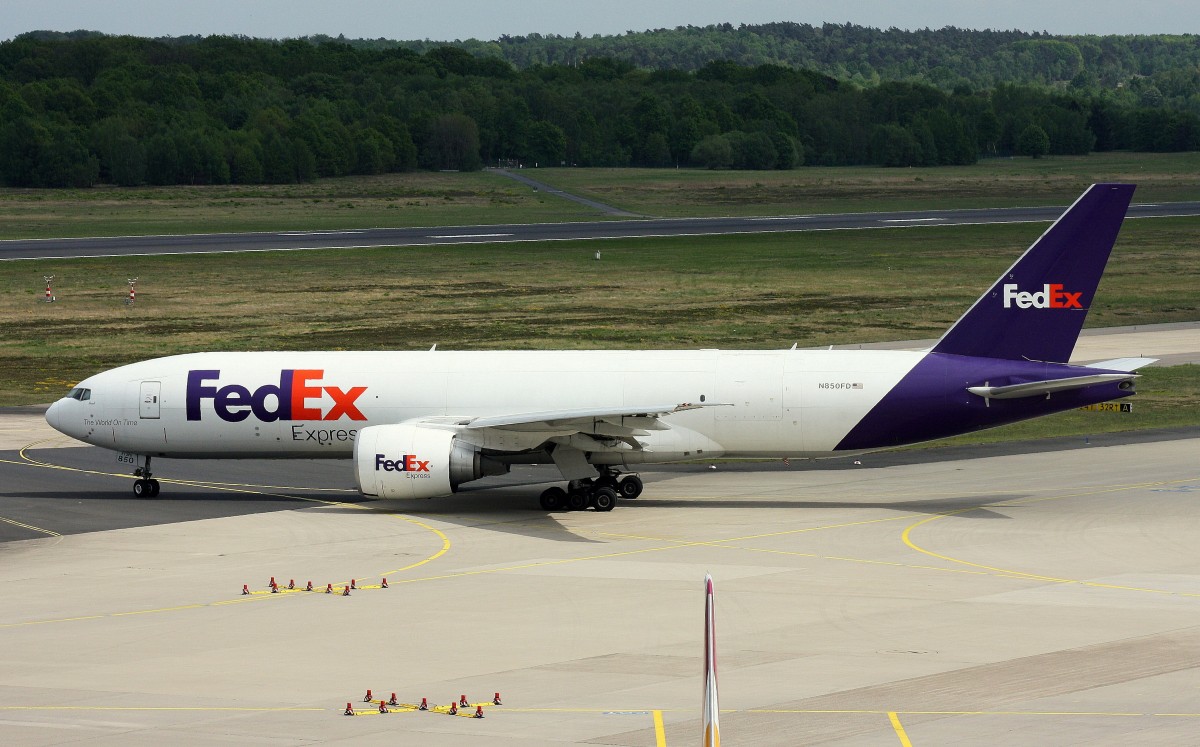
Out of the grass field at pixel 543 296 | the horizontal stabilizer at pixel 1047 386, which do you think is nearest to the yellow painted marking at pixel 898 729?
the horizontal stabilizer at pixel 1047 386

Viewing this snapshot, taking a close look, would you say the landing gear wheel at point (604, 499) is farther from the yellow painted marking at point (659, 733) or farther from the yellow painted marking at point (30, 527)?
the yellow painted marking at point (659, 733)

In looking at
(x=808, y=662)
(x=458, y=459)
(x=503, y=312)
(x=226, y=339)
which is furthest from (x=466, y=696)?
(x=503, y=312)

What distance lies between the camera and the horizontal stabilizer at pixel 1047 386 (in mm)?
39438

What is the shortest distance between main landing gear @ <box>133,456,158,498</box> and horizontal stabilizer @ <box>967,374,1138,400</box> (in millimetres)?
22772

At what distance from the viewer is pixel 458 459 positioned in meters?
39.8

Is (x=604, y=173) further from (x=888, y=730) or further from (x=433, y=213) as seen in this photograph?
(x=888, y=730)

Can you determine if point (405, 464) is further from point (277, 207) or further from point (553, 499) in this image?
point (277, 207)

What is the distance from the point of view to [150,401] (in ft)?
141

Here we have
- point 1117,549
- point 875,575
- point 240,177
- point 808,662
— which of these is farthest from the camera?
point 240,177

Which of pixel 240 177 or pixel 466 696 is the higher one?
pixel 240 177

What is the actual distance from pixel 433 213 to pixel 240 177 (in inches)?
1577

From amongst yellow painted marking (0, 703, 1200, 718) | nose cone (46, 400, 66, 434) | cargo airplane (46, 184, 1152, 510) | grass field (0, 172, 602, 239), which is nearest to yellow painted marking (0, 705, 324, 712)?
yellow painted marking (0, 703, 1200, 718)

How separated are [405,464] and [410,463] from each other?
0.45 ft

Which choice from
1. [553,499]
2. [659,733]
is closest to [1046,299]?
[553,499]
